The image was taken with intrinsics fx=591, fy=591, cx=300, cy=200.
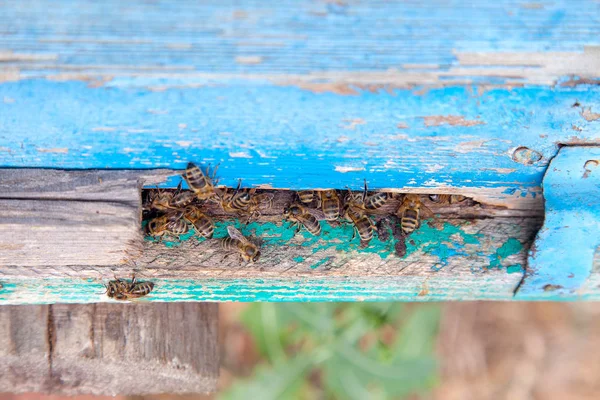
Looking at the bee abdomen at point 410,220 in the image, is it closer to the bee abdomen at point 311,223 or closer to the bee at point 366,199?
the bee at point 366,199

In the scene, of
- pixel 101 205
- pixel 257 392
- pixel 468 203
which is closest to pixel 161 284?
pixel 101 205

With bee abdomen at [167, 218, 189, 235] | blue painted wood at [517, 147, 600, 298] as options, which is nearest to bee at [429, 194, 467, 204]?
blue painted wood at [517, 147, 600, 298]

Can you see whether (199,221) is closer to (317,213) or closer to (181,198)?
(181,198)

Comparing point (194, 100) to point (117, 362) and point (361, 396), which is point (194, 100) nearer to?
point (117, 362)

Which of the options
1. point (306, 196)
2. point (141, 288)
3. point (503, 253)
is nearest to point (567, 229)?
point (503, 253)

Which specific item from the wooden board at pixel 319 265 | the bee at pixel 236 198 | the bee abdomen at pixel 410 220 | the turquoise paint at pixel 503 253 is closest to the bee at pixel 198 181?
the bee at pixel 236 198
